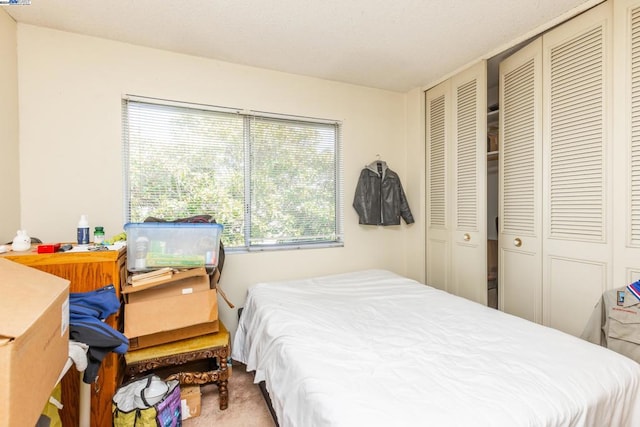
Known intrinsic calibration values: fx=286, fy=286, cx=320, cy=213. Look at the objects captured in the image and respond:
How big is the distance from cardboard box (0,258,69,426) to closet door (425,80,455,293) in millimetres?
2662

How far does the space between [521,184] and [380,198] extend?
1.12 metres

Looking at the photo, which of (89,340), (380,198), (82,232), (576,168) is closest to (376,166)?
(380,198)

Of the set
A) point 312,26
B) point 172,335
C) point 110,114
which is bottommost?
point 172,335

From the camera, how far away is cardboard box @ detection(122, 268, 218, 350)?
155 cm

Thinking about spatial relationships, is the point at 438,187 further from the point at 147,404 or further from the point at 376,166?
the point at 147,404

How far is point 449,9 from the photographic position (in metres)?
1.72

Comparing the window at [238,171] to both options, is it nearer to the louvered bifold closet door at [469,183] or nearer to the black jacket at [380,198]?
the black jacket at [380,198]

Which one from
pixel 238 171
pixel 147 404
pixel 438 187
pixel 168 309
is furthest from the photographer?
pixel 438 187

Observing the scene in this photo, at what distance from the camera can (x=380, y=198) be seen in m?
2.78

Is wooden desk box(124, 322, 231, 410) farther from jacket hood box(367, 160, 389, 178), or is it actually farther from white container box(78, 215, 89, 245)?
jacket hood box(367, 160, 389, 178)

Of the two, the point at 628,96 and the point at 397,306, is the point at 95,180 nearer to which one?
the point at 397,306

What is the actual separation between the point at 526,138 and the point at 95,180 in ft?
10.2

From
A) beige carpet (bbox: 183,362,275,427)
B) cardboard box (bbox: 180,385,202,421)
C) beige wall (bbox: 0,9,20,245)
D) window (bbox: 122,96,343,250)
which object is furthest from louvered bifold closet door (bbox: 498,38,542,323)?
beige wall (bbox: 0,9,20,245)

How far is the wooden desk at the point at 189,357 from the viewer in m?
1.60
